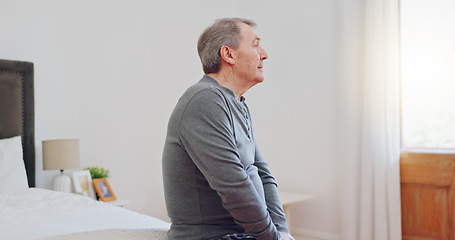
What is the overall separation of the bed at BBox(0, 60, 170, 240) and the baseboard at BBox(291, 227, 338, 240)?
2.16 meters

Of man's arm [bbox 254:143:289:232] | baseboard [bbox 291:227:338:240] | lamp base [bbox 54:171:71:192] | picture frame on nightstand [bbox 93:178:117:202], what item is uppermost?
man's arm [bbox 254:143:289:232]

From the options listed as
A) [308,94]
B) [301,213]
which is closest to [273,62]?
[308,94]

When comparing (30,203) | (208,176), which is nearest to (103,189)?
(30,203)

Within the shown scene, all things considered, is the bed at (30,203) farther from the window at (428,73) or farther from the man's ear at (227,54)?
the window at (428,73)

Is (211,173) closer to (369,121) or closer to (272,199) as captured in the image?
(272,199)

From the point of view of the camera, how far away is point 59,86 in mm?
3322

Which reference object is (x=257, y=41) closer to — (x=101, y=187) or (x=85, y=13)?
(x=101, y=187)

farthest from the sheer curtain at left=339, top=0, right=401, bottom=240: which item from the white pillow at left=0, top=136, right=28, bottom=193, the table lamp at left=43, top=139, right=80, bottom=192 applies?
the white pillow at left=0, top=136, right=28, bottom=193

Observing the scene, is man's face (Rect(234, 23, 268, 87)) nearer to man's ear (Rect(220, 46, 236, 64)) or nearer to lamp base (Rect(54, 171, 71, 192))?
man's ear (Rect(220, 46, 236, 64))

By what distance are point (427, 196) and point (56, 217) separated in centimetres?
260

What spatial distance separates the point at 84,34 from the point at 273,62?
72.3 inches

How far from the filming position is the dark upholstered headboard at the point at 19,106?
297cm

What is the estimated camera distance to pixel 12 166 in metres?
2.80

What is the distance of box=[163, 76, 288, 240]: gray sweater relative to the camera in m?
1.24
